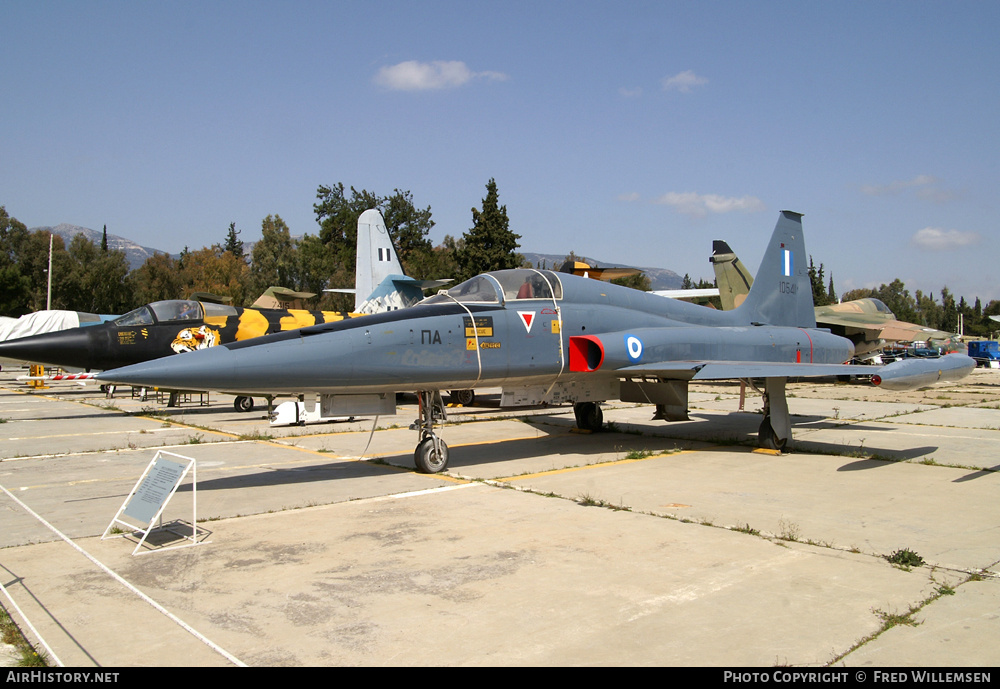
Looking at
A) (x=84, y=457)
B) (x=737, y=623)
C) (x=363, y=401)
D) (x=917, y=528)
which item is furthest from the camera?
(x=84, y=457)

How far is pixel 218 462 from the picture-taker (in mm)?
9625

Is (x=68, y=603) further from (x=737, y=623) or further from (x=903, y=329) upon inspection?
(x=903, y=329)

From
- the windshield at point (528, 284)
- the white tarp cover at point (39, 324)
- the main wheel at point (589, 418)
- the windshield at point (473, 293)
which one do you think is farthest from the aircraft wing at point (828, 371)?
the white tarp cover at point (39, 324)

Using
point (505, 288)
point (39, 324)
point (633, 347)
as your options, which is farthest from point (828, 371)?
point (39, 324)

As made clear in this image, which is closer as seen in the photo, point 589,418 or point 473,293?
point 473,293

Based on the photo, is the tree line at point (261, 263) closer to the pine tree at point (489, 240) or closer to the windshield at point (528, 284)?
the pine tree at point (489, 240)

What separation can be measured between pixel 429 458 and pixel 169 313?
9674mm

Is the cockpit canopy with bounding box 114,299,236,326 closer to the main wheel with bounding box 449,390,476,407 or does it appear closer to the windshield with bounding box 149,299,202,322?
the windshield with bounding box 149,299,202,322

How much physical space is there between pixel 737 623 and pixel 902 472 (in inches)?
245

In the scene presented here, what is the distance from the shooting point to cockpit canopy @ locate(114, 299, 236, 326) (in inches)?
596

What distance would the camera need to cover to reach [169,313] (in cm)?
1536

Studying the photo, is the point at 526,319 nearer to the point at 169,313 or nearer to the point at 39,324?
the point at 169,313

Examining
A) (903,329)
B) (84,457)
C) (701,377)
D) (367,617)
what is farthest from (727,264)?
(367,617)

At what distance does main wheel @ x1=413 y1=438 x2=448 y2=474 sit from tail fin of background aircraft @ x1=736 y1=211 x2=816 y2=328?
23.0 ft
